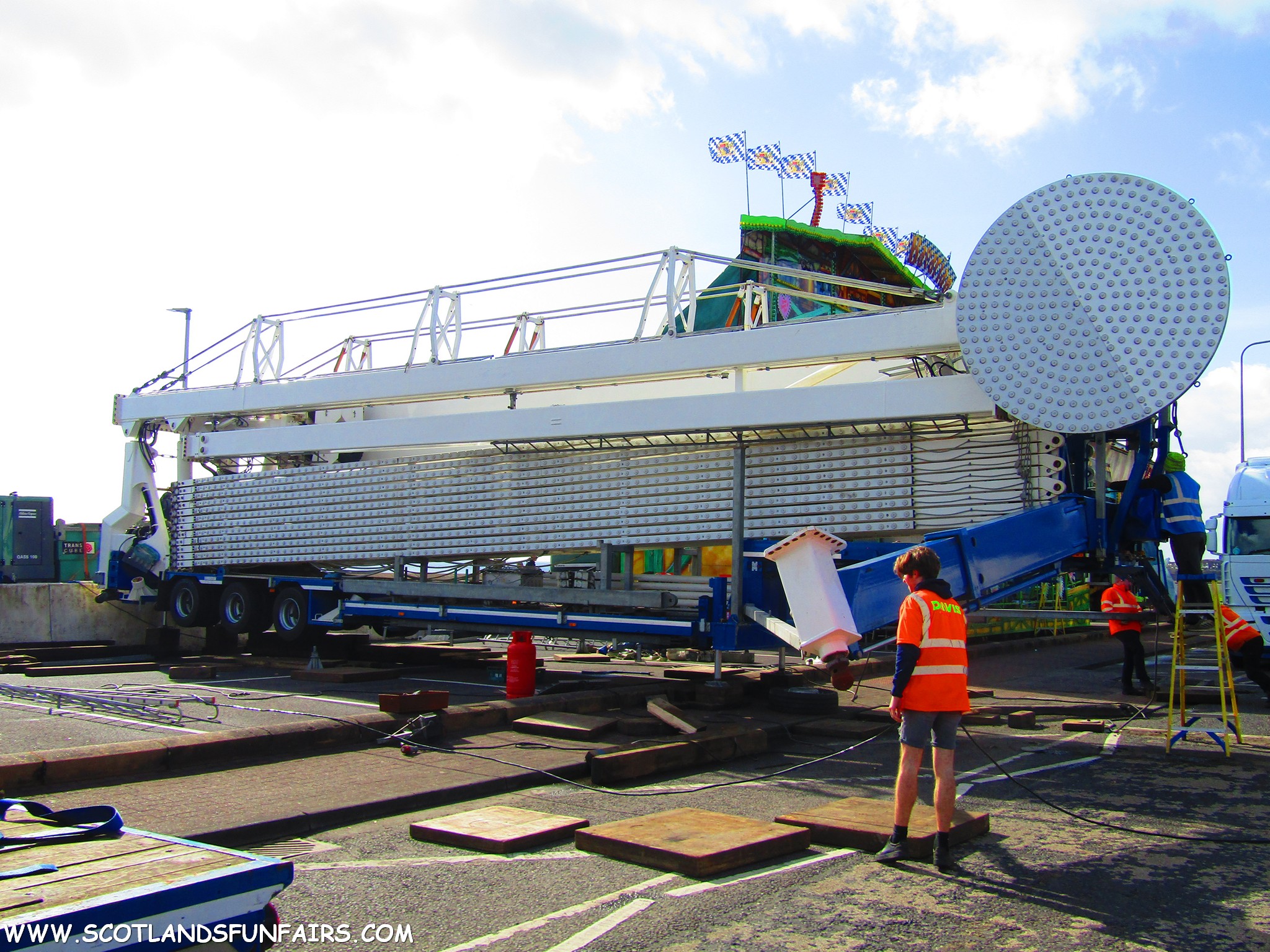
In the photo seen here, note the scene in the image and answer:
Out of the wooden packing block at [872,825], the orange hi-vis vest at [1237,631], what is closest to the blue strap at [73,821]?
the wooden packing block at [872,825]

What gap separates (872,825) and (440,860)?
7.44 feet

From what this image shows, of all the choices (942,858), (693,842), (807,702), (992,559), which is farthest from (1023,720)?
(693,842)

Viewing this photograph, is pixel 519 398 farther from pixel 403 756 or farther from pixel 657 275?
pixel 403 756

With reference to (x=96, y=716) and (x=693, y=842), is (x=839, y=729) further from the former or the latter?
(x=96, y=716)

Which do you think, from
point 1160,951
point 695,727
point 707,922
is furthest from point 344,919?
point 695,727

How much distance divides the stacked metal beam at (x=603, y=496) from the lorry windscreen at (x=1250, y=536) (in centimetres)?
616

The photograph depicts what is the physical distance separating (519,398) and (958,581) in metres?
6.96

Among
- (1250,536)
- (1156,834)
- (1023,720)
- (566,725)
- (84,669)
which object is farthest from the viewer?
(84,669)

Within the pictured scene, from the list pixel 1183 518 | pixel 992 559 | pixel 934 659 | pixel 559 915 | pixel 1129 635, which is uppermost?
pixel 1183 518

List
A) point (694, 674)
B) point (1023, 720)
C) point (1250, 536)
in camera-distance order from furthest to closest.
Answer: point (1250, 536)
point (694, 674)
point (1023, 720)

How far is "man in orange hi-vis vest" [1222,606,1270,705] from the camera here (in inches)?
449

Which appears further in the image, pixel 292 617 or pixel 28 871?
pixel 292 617

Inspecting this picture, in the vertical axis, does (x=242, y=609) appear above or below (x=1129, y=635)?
above

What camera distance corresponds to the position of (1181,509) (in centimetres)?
977
